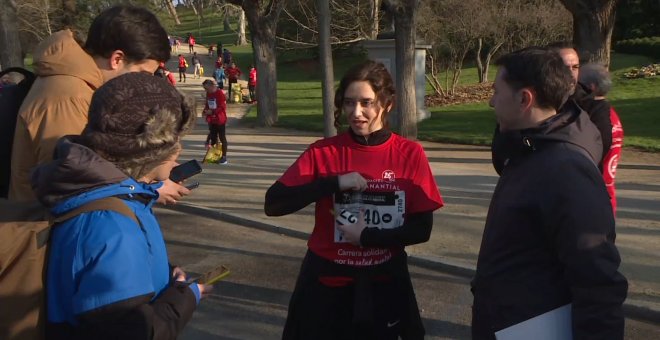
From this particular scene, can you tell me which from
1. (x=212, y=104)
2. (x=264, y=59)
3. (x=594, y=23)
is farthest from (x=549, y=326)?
(x=264, y=59)

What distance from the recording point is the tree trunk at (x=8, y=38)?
13.5m

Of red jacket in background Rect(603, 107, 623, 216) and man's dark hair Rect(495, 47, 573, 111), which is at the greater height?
man's dark hair Rect(495, 47, 573, 111)

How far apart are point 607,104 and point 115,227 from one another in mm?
3279

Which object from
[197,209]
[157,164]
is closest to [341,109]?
[157,164]

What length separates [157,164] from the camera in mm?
2062

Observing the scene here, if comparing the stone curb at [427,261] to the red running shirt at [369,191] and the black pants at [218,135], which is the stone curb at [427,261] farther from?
the black pants at [218,135]

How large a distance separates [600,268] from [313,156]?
1469 mm

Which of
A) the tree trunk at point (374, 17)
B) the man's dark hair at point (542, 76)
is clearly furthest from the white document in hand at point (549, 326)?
the tree trunk at point (374, 17)

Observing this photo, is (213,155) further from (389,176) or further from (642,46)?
(642,46)

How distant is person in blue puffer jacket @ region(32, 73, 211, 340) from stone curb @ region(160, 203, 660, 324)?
4.22 m

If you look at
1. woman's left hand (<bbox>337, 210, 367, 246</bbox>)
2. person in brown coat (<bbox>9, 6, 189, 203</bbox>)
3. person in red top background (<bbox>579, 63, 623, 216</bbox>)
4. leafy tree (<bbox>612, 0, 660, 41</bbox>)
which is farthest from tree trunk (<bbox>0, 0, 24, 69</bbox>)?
leafy tree (<bbox>612, 0, 660, 41</bbox>)

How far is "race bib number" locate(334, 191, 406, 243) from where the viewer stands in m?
3.02

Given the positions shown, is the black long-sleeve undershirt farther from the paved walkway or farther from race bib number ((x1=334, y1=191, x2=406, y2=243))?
the paved walkway

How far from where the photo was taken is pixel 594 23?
45.3 ft
